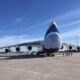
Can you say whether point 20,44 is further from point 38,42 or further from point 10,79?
point 10,79

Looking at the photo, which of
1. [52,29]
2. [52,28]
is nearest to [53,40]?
[52,29]

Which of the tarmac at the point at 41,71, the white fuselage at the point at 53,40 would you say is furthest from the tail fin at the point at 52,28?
the tarmac at the point at 41,71

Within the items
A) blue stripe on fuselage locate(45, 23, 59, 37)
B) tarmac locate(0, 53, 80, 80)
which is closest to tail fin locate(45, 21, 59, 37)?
blue stripe on fuselage locate(45, 23, 59, 37)

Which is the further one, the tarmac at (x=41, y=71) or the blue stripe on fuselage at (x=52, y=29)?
the blue stripe on fuselage at (x=52, y=29)

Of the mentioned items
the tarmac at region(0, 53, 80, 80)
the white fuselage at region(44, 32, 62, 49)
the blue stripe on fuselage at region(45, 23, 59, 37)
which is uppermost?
the blue stripe on fuselage at region(45, 23, 59, 37)

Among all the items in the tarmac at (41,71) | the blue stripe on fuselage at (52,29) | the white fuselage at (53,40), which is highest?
the blue stripe on fuselage at (52,29)

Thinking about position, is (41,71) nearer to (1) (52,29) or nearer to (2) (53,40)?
(2) (53,40)

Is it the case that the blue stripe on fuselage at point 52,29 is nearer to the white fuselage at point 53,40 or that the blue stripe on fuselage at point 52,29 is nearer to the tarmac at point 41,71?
the white fuselage at point 53,40

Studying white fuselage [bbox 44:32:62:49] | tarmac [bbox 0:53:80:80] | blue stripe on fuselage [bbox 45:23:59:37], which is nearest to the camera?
tarmac [bbox 0:53:80:80]

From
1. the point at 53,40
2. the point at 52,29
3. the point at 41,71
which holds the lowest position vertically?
the point at 41,71

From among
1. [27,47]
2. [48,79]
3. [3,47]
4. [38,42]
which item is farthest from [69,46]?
[48,79]

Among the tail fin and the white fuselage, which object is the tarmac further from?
the tail fin

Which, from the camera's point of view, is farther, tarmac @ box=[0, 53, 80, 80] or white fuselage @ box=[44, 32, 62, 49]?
white fuselage @ box=[44, 32, 62, 49]

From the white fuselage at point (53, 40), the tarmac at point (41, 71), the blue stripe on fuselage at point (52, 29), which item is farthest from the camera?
the blue stripe on fuselage at point (52, 29)
